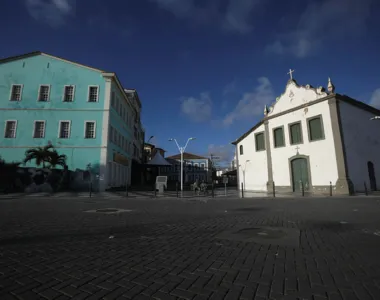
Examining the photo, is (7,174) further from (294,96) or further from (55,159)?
(294,96)

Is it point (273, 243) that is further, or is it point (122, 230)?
point (122, 230)

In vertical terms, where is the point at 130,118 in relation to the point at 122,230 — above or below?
above

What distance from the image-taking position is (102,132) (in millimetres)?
24781

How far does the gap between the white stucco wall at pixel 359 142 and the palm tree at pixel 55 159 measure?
87.3 ft

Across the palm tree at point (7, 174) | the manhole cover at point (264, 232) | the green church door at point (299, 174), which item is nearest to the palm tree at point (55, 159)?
the palm tree at point (7, 174)

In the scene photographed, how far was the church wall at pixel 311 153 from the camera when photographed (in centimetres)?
1950

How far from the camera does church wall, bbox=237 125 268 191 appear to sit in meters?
25.4

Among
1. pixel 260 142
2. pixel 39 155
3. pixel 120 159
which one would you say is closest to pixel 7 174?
pixel 39 155

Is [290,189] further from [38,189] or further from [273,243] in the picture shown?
[38,189]

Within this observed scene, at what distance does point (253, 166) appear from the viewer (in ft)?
88.0

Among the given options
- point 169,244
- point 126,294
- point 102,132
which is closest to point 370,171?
point 169,244

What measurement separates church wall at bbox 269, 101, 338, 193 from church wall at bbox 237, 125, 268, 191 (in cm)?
153

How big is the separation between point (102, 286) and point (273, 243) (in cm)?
323

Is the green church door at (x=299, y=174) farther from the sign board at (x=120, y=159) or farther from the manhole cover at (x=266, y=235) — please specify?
the sign board at (x=120, y=159)
